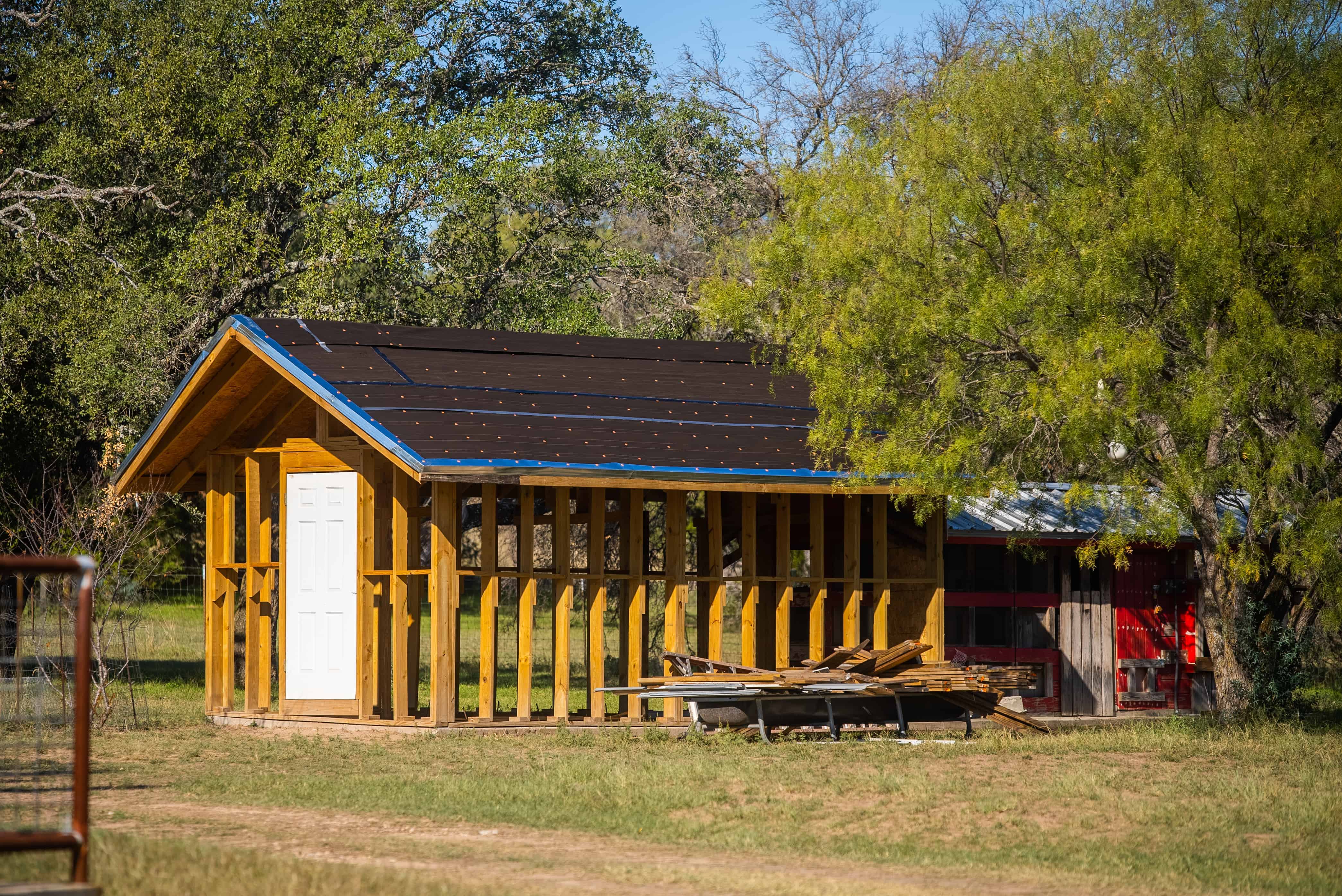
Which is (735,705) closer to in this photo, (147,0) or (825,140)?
(825,140)

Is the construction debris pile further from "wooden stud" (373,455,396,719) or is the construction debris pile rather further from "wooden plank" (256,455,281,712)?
"wooden plank" (256,455,281,712)

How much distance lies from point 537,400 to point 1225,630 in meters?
8.51

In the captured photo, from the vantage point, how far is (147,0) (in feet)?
97.6

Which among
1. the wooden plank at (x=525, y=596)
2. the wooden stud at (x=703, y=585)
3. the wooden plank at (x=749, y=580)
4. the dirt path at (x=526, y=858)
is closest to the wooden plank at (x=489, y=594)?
the wooden plank at (x=525, y=596)

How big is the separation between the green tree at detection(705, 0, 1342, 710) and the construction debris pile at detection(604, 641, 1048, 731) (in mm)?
1844

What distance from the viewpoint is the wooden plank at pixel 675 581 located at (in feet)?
59.0

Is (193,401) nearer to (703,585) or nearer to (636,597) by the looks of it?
(636,597)

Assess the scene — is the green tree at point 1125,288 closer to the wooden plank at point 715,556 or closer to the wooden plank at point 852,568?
the wooden plank at point 852,568

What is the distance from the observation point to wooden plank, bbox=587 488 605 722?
17.6 metres

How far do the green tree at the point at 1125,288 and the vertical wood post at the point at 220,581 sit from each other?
741cm

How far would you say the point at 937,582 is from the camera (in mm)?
19453

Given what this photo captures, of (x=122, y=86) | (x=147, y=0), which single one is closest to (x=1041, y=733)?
(x=122, y=86)

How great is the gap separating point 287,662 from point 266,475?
102 inches

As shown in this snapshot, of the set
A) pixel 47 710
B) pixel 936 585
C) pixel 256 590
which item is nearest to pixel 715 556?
pixel 936 585
